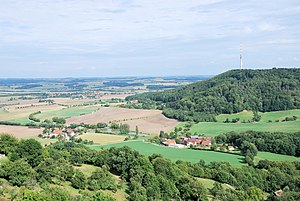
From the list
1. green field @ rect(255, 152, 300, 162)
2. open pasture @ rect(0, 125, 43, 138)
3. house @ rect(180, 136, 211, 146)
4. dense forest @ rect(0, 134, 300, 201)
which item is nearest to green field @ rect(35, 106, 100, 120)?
open pasture @ rect(0, 125, 43, 138)

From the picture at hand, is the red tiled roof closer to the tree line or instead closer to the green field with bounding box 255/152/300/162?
the tree line

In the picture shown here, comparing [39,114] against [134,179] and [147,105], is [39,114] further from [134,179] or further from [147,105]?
[134,179]

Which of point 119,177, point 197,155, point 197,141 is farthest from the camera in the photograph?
point 197,141

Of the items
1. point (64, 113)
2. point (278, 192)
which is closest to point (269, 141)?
point (278, 192)

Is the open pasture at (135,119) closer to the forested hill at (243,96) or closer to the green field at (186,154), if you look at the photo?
the forested hill at (243,96)

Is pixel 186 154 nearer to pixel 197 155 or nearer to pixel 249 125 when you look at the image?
pixel 197 155

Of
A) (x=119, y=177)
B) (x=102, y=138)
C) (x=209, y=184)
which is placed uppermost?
(x=119, y=177)

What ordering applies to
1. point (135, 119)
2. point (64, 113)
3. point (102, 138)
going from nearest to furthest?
point (102, 138)
point (135, 119)
point (64, 113)

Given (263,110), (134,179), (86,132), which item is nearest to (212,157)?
(134,179)
